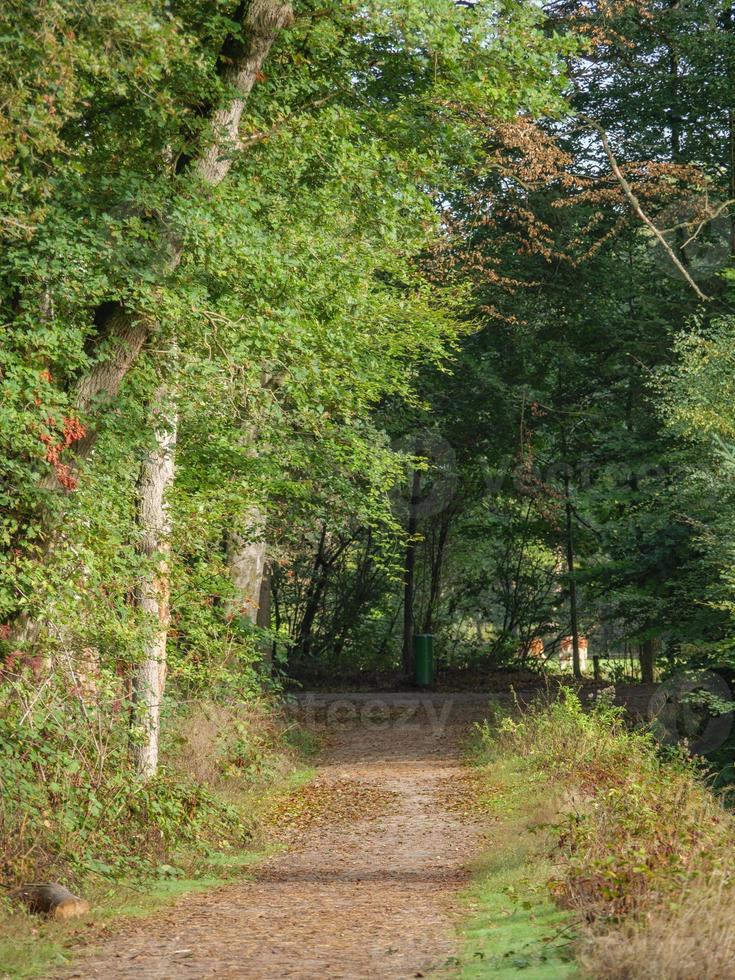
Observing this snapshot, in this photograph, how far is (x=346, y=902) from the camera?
911 cm

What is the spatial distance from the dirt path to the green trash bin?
775 centimetres

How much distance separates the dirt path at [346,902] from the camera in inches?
280

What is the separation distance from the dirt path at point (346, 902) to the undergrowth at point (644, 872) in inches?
37.6

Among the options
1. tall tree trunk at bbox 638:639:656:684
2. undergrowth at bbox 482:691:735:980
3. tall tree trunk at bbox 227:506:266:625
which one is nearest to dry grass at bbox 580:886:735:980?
undergrowth at bbox 482:691:735:980

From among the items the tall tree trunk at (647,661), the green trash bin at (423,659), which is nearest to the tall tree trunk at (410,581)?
the green trash bin at (423,659)

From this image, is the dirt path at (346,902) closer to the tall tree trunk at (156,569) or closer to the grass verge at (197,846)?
the grass verge at (197,846)

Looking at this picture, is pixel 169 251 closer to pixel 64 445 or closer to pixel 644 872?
pixel 64 445

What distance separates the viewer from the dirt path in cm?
710

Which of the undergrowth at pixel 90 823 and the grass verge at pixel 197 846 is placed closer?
the grass verge at pixel 197 846

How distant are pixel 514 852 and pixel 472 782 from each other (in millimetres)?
4952

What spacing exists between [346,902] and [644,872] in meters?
3.16

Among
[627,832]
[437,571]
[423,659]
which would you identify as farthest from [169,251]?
[437,571]

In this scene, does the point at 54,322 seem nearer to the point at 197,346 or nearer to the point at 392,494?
the point at 197,346

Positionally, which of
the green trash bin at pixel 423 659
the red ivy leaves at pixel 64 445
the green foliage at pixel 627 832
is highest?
the red ivy leaves at pixel 64 445
